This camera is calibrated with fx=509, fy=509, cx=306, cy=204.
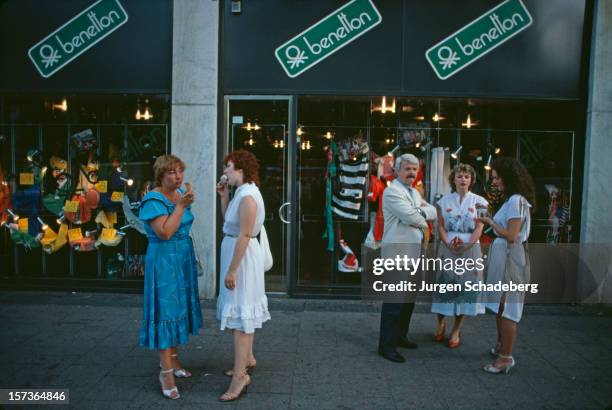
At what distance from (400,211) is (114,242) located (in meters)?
4.80

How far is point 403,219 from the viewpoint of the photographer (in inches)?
191

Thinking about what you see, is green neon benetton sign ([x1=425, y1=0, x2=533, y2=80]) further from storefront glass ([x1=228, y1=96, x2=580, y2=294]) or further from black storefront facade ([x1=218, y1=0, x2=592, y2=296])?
storefront glass ([x1=228, y1=96, x2=580, y2=294])

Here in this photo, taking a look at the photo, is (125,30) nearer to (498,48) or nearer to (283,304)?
(283,304)

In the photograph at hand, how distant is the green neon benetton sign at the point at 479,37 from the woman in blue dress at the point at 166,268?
15.0 feet

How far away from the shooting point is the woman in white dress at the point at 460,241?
530 centimetres

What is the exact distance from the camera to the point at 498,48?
7.19m

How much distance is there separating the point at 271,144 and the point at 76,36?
10.6ft

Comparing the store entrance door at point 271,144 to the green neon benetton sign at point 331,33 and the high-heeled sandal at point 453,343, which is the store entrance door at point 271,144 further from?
the high-heeled sandal at point 453,343

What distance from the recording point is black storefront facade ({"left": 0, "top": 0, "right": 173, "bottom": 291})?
7.31 meters

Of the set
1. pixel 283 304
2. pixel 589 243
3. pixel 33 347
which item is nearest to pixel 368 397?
pixel 283 304

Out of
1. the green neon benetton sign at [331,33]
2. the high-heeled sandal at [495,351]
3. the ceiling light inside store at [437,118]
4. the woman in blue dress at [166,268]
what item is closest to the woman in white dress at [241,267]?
the woman in blue dress at [166,268]

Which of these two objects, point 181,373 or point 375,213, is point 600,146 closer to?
point 375,213

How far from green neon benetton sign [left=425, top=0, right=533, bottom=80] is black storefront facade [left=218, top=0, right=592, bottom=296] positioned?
0.24 feet

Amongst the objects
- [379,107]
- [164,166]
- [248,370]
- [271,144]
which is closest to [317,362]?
[248,370]
